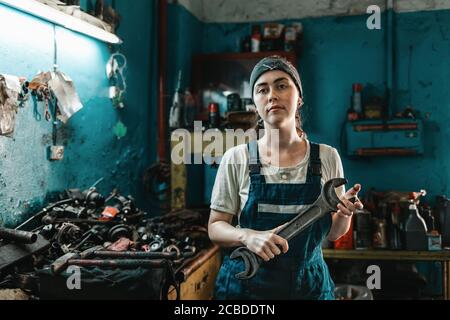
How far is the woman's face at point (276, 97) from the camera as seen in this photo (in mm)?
1401

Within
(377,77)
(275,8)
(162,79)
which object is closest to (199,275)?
(162,79)

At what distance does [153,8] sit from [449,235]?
9.27 feet

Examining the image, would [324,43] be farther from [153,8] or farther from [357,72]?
[153,8]

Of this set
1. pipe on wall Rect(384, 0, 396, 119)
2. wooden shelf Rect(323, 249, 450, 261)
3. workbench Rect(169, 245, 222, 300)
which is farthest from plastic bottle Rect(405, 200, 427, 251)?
workbench Rect(169, 245, 222, 300)

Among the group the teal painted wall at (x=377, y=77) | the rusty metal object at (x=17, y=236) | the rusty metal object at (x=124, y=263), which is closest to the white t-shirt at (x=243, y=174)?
the rusty metal object at (x=124, y=263)

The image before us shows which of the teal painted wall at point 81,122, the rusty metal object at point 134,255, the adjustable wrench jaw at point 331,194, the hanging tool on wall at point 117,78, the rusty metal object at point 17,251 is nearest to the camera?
the adjustable wrench jaw at point 331,194

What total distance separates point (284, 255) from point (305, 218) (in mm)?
269

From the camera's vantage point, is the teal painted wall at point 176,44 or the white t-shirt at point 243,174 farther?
the teal painted wall at point 176,44

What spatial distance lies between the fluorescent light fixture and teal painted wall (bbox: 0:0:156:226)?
0.06 metres

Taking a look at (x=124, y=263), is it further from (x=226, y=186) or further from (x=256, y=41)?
(x=256, y=41)

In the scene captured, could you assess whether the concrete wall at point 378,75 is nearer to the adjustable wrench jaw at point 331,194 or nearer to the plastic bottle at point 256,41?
the plastic bottle at point 256,41

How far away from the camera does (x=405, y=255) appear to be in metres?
3.24

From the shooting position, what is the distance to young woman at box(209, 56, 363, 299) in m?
1.45

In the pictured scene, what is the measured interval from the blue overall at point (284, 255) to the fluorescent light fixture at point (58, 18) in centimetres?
127
